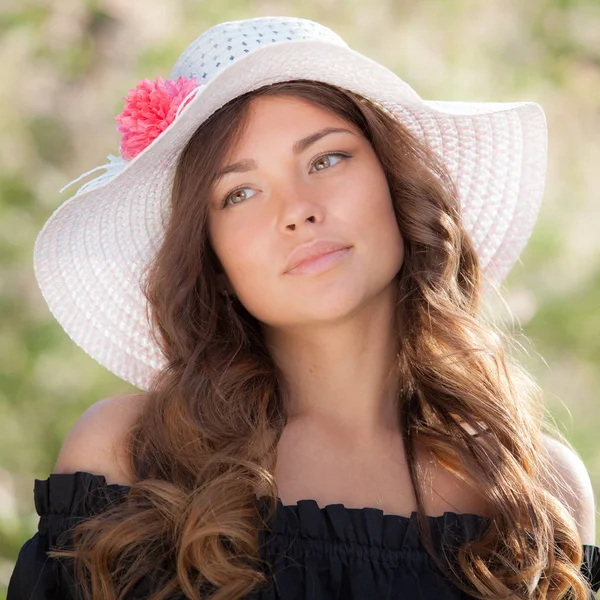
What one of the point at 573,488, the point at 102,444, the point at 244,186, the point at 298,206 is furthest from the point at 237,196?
the point at 573,488

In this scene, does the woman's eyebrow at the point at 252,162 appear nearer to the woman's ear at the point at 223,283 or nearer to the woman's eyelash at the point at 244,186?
the woman's eyelash at the point at 244,186

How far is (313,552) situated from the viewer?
6.34 feet

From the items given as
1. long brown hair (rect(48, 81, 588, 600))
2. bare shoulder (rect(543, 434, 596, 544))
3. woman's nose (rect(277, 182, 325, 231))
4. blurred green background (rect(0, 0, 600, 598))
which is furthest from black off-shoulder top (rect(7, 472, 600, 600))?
blurred green background (rect(0, 0, 600, 598))

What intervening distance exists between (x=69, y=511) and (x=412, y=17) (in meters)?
3.01

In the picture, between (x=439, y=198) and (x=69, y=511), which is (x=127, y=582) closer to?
(x=69, y=511)

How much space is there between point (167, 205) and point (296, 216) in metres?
0.44

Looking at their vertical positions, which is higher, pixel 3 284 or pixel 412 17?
pixel 412 17

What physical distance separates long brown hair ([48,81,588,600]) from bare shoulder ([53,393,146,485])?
32mm

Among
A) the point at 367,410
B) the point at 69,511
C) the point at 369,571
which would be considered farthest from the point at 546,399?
the point at 69,511

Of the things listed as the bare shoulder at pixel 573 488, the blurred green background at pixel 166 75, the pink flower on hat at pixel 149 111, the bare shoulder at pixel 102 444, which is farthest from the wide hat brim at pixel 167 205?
the blurred green background at pixel 166 75

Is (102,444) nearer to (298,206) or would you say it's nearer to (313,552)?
(313,552)

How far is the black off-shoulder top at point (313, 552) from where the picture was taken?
6.23ft

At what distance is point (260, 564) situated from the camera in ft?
6.28

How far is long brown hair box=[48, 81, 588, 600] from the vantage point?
187 centimetres
